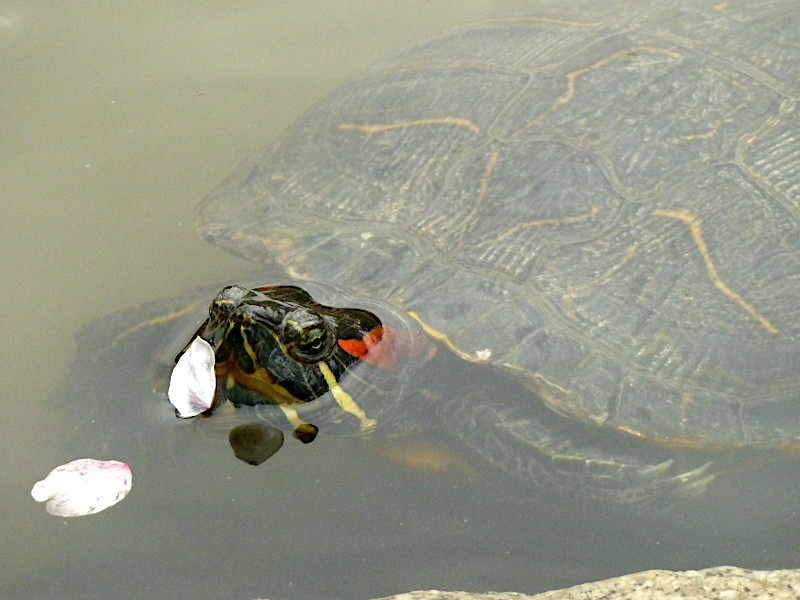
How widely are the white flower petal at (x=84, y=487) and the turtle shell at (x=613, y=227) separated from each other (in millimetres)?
1190

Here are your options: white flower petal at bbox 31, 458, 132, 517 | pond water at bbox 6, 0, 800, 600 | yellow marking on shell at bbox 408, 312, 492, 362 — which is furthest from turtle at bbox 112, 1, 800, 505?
white flower petal at bbox 31, 458, 132, 517

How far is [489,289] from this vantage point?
11.4 feet

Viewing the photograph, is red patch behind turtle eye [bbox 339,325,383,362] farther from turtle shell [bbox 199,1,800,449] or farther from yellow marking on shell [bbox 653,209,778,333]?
yellow marking on shell [bbox 653,209,778,333]

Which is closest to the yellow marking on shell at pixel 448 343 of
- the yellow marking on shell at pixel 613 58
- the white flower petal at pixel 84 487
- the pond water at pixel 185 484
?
the pond water at pixel 185 484

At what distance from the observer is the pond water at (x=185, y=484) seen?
11.3 feet

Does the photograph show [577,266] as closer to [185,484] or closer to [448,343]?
[448,343]

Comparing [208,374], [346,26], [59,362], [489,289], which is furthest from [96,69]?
[489,289]

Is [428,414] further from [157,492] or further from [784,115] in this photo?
[784,115]

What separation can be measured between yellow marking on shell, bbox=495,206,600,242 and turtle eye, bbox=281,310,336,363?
2.81ft

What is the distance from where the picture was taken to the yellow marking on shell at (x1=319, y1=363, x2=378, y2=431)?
11.8 ft

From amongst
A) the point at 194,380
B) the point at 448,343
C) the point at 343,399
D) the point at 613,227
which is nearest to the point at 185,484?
the point at 194,380

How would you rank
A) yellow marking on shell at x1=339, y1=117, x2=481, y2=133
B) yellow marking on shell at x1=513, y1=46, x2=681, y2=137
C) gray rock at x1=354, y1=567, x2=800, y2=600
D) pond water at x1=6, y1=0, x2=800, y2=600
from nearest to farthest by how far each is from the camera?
1. gray rock at x1=354, y1=567, x2=800, y2=600
2. pond water at x1=6, y1=0, x2=800, y2=600
3. yellow marking on shell at x1=513, y1=46, x2=681, y2=137
4. yellow marking on shell at x1=339, y1=117, x2=481, y2=133

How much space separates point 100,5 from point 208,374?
4025mm

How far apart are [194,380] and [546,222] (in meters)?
1.64
